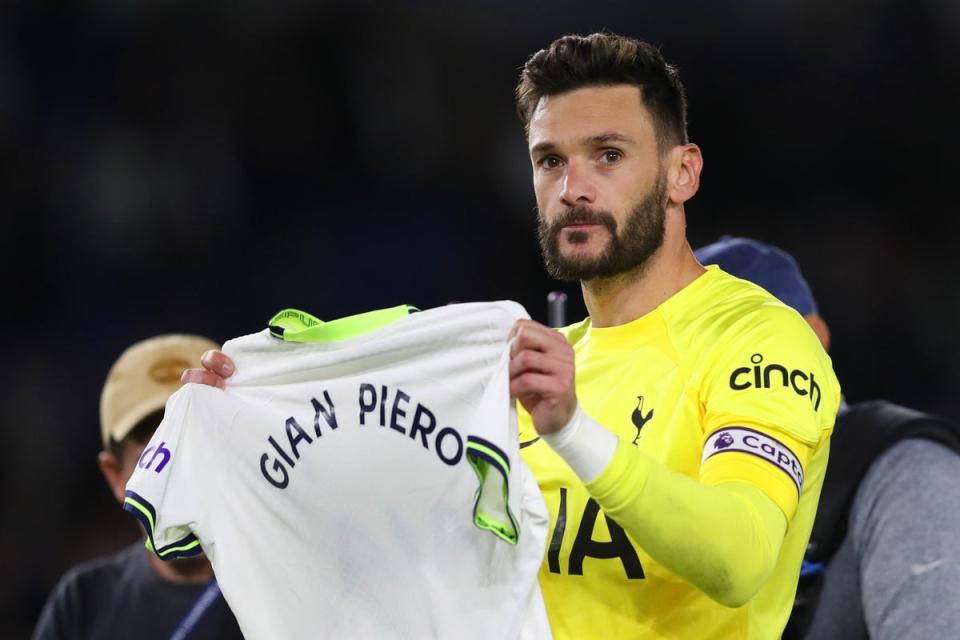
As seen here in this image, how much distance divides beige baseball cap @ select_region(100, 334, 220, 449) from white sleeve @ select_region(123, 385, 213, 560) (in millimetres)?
1254

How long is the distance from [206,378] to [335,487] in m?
0.28

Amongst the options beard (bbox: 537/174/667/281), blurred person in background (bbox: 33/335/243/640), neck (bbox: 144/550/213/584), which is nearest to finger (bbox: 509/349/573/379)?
beard (bbox: 537/174/667/281)

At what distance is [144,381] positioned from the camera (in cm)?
342

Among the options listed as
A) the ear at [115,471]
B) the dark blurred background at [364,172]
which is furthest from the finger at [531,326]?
the dark blurred background at [364,172]

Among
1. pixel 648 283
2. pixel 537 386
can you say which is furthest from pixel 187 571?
pixel 537 386

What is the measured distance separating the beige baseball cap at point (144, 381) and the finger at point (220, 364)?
123 centimetres

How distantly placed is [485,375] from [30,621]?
3461mm

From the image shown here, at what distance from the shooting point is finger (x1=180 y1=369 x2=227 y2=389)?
2.16 meters

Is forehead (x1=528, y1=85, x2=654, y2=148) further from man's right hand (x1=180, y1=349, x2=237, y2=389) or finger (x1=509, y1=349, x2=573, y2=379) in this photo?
man's right hand (x1=180, y1=349, x2=237, y2=389)

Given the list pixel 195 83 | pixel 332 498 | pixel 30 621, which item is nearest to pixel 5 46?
pixel 195 83

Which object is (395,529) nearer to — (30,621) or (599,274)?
(599,274)

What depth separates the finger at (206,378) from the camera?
85.0 inches

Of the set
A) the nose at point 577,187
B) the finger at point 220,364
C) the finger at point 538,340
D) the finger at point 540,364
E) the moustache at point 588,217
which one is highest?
the nose at point 577,187

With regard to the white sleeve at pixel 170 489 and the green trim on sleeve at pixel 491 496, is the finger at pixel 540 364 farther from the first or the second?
the white sleeve at pixel 170 489
